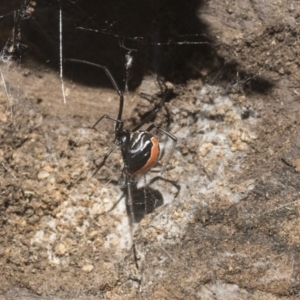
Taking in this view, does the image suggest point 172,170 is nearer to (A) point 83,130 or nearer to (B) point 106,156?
(B) point 106,156

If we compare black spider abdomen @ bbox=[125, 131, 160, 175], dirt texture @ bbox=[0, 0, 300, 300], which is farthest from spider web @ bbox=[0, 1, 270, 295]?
black spider abdomen @ bbox=[125, 131, 160, 175]

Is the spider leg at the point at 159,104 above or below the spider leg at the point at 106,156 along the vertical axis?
above

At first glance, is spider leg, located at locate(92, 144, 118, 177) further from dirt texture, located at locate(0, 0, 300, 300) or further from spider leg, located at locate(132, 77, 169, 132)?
spider leg, located at locate(132, 77, 169, 132)

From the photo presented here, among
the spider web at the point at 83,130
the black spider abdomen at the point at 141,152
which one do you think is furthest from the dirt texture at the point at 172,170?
the black spider abdomen at the point at 141,152

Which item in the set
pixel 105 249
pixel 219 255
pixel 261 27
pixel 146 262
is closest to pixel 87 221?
pixel 105 249

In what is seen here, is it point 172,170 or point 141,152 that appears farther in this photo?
point 172,170

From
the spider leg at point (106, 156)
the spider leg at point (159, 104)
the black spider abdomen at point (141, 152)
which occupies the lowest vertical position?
the spider leg at point (106, 156)

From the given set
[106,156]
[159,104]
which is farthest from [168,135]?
[106,156]

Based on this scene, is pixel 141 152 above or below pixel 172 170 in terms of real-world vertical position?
above

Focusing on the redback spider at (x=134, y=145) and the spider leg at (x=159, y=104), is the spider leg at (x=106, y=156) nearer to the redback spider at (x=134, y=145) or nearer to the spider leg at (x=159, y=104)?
the redback spider at (x=134, y=145)
